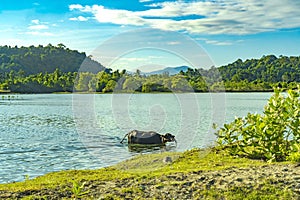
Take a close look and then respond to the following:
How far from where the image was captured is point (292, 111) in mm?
10516

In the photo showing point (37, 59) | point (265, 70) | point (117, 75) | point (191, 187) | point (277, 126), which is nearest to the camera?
point (191, 187)

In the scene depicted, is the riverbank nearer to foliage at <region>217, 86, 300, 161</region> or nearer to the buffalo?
foliage at <region>217, 86, 300, 161</region>

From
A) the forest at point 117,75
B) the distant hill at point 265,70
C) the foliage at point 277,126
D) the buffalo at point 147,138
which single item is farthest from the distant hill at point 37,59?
the foliage at point 277,126

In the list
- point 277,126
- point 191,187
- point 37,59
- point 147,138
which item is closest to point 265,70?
point 37,59

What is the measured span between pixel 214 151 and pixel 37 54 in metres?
173

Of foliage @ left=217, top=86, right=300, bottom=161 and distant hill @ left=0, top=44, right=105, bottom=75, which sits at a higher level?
distant hill @ left=0, top=44, right=105, bottom=75

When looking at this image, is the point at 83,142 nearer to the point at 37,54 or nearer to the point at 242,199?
the point at 242,199

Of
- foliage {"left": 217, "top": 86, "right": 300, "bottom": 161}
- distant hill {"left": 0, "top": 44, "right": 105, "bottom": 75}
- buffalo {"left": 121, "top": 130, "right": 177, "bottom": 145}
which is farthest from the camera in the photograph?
distant hill {"left": 0, "top": 44, "right": 105, "bottom": 75}

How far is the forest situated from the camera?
13234 millimetres

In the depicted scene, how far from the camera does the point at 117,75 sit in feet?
45.8

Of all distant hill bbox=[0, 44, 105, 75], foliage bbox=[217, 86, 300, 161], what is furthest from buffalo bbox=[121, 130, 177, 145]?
distant hill bbox=[0, 44, 105, 75]

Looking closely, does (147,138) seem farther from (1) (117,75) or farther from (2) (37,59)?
(2) (37,59)

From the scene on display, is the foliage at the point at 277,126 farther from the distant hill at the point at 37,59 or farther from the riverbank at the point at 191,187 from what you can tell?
the distant hill at the point at 37,59

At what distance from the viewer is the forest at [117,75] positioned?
13.2 metres
